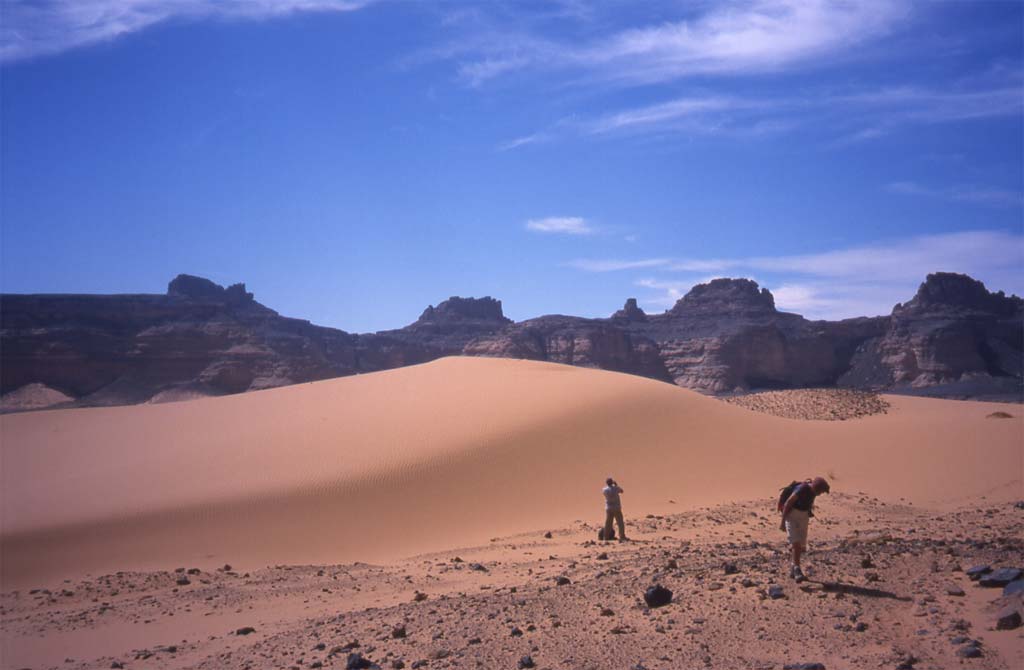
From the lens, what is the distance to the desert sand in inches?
291

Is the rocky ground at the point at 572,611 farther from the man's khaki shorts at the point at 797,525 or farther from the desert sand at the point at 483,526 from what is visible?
the man's khaki shorts at the point at 797,525

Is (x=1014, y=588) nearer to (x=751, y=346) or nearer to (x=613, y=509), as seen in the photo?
(x=613, y=509)

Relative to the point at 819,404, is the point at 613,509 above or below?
below

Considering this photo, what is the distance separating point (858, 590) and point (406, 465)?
13202mm

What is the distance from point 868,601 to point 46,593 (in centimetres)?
1194

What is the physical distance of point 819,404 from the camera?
111 feet

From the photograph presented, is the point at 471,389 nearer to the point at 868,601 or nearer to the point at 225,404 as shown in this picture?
the point at 225,404

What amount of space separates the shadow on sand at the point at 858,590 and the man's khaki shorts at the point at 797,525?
0.51 meters

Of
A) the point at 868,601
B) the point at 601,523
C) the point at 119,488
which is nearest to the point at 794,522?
the point at 868,601

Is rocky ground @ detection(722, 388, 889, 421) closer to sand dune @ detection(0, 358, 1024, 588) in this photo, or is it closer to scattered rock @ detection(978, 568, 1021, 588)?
sand dune @ detection(0, 358, 1024, 588)

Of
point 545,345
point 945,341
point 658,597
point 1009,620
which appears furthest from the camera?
point 545,345

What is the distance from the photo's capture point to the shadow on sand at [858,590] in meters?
7.46

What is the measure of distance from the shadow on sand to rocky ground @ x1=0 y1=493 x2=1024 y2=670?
0.08 feet

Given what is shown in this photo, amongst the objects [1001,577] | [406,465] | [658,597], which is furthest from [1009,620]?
[406,465]
